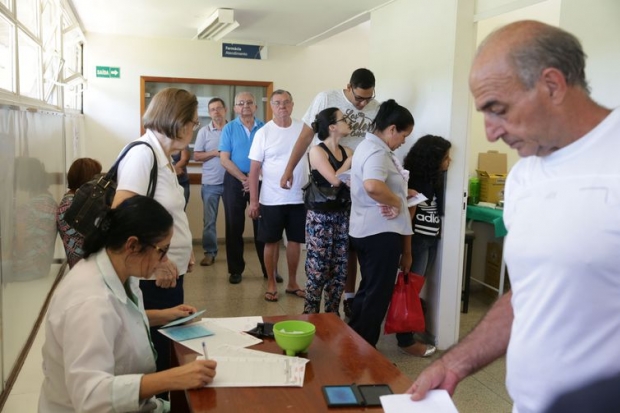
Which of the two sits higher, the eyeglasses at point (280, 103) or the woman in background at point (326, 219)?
the eyeglasses at point (280, 103)

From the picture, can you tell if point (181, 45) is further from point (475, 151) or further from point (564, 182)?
point (564, 182)

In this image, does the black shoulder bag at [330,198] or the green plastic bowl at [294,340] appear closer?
the green plastic bowl at [294,340]

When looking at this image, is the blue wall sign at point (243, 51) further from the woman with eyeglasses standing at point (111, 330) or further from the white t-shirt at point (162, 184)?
the woman with eyeglasses standing at point (111, 330)

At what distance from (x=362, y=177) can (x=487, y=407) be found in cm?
142

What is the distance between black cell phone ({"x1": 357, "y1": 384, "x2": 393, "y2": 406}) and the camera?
144 cm

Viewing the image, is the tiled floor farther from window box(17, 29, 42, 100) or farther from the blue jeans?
window box(17, 29, 42, 100)

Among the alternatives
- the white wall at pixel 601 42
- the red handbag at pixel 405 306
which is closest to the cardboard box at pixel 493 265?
the red handbag at pixel 405 306

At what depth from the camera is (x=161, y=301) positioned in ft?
7.50

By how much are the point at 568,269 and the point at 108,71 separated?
6.55 meters

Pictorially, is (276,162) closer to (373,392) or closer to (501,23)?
(501,23)

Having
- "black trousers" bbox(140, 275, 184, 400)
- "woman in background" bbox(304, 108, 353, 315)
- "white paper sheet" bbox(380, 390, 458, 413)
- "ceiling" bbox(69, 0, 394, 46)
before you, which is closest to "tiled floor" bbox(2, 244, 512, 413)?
"woman in background" bbox(304, 108, 353, 315)

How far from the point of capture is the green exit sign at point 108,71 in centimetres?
655

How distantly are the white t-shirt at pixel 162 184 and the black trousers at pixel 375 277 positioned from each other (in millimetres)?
1191

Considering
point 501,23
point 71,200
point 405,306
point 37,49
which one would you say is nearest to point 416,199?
point 405,306
